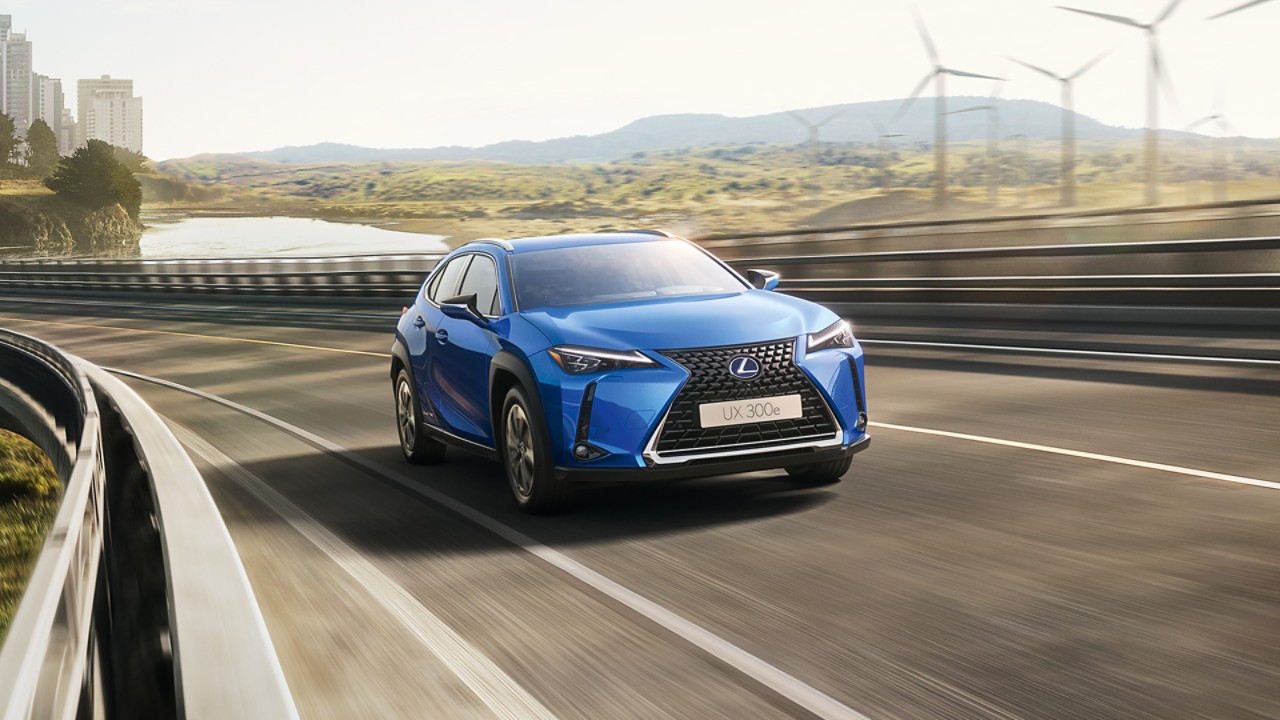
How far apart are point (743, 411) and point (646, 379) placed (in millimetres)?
507

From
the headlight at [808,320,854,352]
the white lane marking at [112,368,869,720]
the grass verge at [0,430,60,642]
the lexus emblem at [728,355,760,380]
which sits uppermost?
the headlight at [808,320,854,352]

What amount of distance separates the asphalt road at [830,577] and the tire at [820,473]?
0.14 m

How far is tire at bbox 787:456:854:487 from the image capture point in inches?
333

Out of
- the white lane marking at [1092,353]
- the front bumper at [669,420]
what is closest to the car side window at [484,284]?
the front bumper at [669,420]

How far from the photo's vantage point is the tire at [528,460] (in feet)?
25.7

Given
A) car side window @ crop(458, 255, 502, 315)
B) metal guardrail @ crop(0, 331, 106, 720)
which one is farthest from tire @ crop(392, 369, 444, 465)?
metal guardrail @ crop(0, 331, 106, 720)

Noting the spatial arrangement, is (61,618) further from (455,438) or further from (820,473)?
(455,438)

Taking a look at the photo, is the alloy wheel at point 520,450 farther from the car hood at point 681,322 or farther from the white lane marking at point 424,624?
the white lane marking at point 424,624

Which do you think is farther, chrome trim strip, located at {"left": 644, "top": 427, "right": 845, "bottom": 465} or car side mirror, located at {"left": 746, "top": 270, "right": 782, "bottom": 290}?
car side mirror, located at {"left": 746, "top": 270, "right": 782, "bottom": 290}

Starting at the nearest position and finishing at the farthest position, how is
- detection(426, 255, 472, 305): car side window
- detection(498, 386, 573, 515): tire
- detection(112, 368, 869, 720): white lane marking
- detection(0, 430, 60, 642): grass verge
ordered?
1. detection(112, 368, 869, 720): white lane marking
2. detection(498, 386, 573, 515): tire
3. detection(426, 255, 472, 305): car side window
4. detection(0, 430, 60, 642): grass verge

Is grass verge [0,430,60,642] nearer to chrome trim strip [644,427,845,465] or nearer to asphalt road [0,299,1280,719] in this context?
asphalt road [0,299,1280,719]

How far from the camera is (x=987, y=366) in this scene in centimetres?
1488

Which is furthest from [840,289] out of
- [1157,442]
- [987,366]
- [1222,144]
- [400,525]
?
[1222,144]

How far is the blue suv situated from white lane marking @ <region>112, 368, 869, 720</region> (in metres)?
0.36
